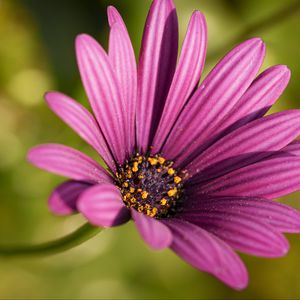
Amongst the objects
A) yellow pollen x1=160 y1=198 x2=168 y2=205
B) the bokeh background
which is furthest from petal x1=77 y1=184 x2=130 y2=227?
the bokeh background

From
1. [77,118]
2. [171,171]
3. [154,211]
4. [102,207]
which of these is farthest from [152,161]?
[102,207]

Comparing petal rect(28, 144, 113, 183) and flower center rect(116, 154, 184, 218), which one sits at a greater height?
petal rect(28, 144, 113, 183)

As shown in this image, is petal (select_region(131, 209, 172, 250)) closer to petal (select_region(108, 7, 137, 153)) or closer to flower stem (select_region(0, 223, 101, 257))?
flower stem (select_region(0, 223, 101, 257))

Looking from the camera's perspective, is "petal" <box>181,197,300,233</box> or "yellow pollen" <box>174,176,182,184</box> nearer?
"petal" <box>181,197,300,233</box>

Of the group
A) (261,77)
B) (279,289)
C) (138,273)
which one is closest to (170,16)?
(261,77)

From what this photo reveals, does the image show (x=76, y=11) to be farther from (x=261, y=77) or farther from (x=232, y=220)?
(x=232, y=220)

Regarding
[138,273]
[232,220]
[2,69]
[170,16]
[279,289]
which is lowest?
[279,289]

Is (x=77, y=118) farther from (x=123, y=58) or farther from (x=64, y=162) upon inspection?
(x=123, y=58)
